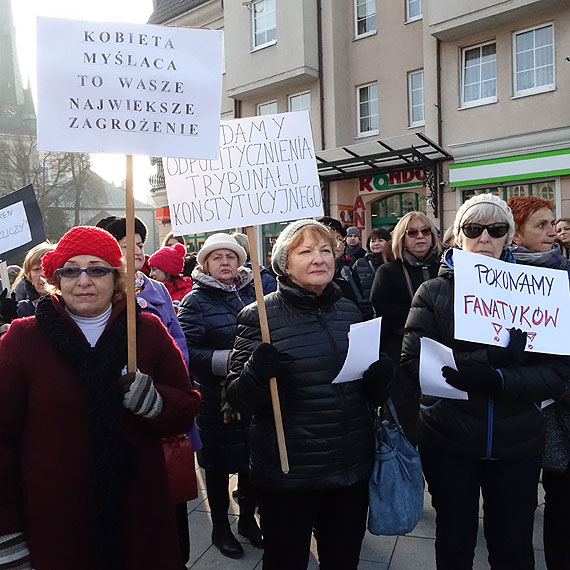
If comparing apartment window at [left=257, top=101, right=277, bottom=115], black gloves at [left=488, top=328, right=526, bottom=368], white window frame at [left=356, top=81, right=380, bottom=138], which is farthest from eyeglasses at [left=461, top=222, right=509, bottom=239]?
apartment window at [left=257, top=101, right=277, bottom=115]

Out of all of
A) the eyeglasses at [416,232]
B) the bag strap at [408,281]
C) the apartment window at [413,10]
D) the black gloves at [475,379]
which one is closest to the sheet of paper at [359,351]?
the black gloves at [475,379]

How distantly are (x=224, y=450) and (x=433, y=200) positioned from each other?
447 inches

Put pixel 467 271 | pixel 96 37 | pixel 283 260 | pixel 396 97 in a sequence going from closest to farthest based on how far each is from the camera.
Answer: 1. pixel 96 37
2. pixel 467 271
3. pixel 283 260
4. pixel 396 97

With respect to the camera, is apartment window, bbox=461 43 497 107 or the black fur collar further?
apartment window, bbox=461 43 497 107

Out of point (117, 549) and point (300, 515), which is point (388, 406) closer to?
point (300, 515)

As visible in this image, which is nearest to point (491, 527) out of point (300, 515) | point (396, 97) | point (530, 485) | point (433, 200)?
point (530, 485)

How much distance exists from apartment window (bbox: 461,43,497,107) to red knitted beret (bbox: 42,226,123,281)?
12504mm

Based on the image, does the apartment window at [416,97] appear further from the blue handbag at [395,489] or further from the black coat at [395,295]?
the blue handbag at [395,489]

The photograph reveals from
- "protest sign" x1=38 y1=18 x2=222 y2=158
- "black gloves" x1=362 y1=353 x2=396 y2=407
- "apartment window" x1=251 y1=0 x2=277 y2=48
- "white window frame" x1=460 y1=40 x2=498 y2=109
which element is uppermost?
"apartment window" x1=251 y1=0 x2=277 y2=48

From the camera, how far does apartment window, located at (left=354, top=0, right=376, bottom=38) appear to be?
15.0 m

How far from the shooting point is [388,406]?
2488 millimetres

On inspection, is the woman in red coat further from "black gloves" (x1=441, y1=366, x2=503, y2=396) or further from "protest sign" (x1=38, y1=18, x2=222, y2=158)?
"black gloves" (x1=441, y1=366, x2=503, y2=396)

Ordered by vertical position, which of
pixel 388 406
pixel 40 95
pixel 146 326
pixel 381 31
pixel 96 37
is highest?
pixel 381 31

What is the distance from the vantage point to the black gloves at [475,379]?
211 cm
